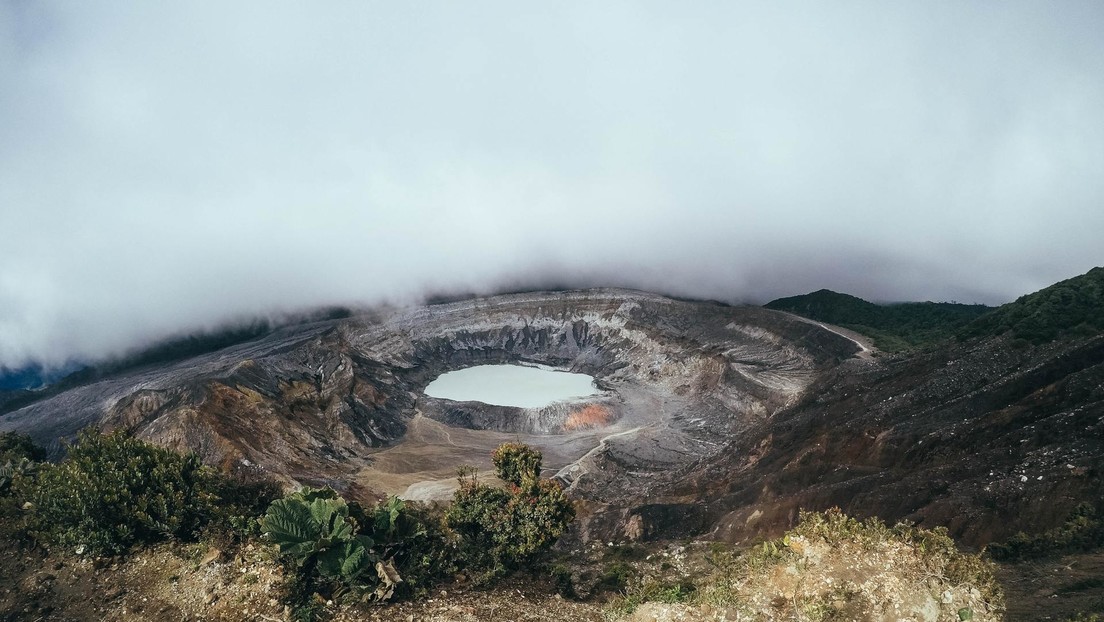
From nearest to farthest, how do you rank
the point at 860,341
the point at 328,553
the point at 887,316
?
1. the point at 328,553
2. the point at 860,341
3. the point at 887,316

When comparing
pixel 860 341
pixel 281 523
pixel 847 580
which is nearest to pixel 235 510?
pixel 281 523

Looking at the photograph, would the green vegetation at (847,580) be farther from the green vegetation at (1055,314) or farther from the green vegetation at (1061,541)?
the green vegetation at (1055,314)

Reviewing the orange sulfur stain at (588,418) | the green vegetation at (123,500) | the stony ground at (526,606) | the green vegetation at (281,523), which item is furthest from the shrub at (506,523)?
the orange sulfur stain at (588,418)

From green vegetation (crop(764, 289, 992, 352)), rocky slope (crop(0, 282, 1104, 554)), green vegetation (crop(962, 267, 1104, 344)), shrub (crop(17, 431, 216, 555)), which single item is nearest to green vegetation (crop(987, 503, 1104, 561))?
rocky slope (crop(0, 282, 1104, 554))

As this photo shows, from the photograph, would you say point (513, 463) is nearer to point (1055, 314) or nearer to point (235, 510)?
point (235, 510)

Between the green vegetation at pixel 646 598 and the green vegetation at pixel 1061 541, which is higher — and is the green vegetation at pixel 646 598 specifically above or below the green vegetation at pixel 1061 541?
above

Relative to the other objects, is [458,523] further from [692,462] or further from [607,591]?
[692,462]

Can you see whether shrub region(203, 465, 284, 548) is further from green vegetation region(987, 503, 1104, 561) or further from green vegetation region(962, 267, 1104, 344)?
green vegetation region(962, 267, 1104, 344)
